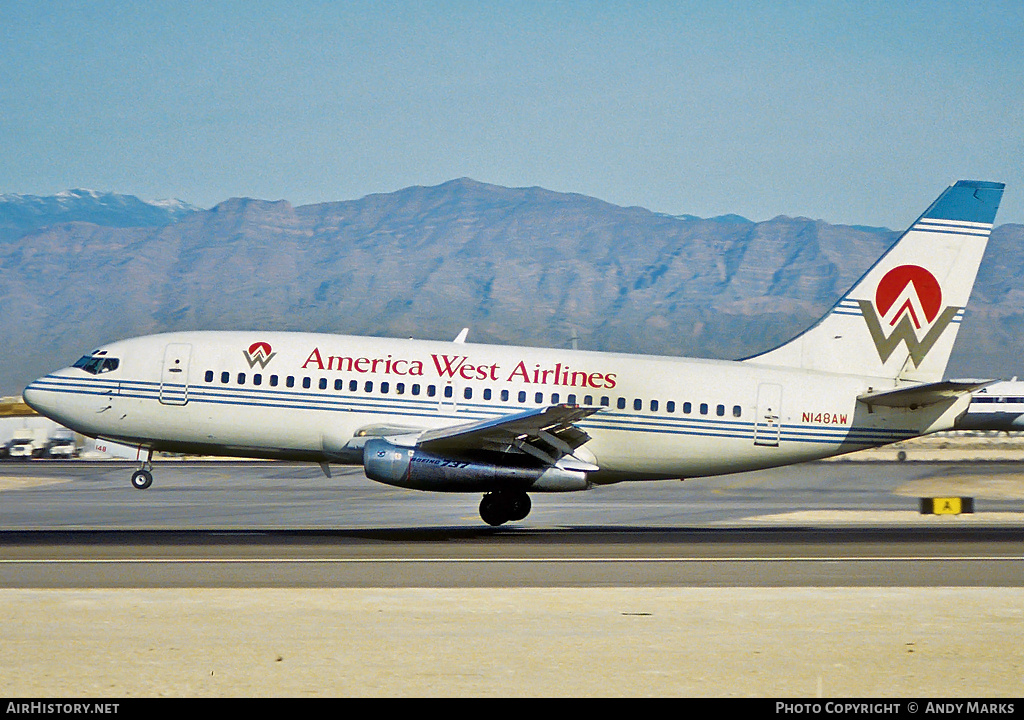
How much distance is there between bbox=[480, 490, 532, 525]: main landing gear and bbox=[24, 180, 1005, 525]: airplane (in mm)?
33

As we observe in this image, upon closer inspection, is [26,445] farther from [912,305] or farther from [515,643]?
[515,643]

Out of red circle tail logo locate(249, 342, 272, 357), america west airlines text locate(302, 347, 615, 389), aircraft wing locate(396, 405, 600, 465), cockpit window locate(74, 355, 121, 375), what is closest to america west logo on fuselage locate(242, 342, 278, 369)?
red circle tail logo locate(249, 342, 272, 357)

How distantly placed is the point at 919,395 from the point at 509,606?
1497 cm

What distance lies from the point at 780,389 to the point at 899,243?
5.10 meters

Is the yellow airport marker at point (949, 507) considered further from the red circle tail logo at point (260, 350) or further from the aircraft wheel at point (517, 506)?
the red circle tail logo at point (260, 350)

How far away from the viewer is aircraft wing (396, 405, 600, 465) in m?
24.0

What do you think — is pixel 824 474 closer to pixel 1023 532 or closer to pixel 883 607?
pixel 1023 532

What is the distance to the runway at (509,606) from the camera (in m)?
10.8

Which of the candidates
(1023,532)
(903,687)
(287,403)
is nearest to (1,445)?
(287,403)

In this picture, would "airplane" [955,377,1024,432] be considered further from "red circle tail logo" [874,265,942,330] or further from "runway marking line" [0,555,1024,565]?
"runway marking line" [0,555,1024,565]

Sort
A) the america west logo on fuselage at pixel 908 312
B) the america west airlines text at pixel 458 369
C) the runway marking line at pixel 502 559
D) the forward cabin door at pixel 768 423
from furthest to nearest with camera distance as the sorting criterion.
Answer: the america west logo on fuselage at pixel 908 312, the forward cabin door at pixel 768 423, the america west airlines text at pixel 458 369, the runway marking line at pixel 502 559

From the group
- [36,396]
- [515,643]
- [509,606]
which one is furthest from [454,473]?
[515,643]

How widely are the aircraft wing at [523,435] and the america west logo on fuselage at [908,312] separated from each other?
8.22 metres

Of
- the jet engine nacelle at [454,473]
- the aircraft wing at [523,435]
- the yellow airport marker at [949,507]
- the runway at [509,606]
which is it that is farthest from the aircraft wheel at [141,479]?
the yellow airport marker at [949,507]
